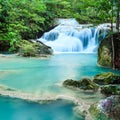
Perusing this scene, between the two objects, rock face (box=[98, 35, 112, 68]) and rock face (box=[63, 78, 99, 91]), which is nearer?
rock face (box=[63, 78, 99, 91])

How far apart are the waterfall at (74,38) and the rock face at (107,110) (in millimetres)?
14216

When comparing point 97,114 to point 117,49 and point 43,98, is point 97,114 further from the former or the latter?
point 117,49

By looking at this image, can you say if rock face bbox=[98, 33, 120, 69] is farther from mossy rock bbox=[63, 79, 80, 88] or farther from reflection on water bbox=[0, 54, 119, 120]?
mossy rock bbox=[63, 79, 80, 88]

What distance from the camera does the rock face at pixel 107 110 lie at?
211 inches

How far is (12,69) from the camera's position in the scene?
12305 mm

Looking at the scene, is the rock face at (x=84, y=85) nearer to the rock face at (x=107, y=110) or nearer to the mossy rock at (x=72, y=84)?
the mossy rock at (x=72, y=84)

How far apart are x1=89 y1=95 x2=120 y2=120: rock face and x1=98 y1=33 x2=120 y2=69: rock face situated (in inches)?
264

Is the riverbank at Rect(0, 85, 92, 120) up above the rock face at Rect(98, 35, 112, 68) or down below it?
below

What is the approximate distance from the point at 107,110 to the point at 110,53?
733cm

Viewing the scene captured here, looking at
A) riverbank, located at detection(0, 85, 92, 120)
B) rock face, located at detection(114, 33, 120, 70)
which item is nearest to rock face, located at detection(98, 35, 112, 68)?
rock face, located at detection(114, 33, 120, 70)

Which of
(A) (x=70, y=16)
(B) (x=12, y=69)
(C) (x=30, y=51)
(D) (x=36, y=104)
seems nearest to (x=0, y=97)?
(D) (x=36, y=104)

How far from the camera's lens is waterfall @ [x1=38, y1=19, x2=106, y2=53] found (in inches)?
813

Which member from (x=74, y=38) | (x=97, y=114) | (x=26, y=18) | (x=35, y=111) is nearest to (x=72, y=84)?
(x=35, y=111)

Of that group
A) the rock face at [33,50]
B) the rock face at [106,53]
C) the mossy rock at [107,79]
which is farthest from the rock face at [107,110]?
the rock face at [33,50]
